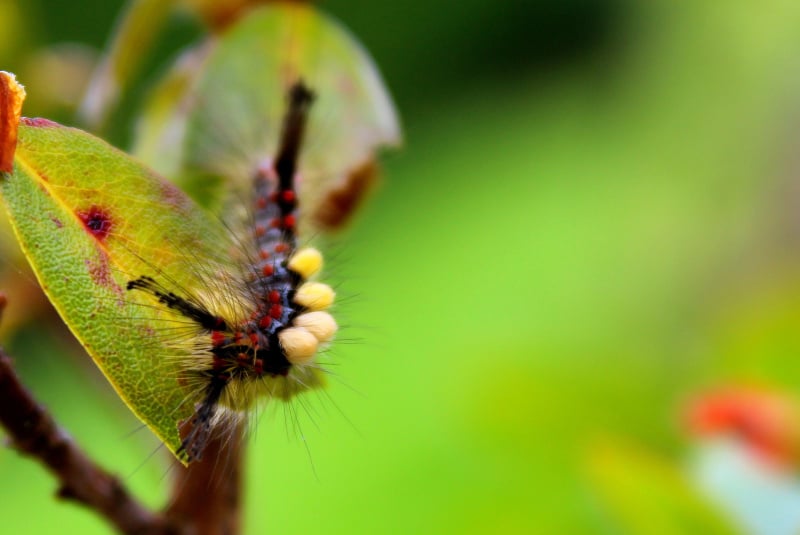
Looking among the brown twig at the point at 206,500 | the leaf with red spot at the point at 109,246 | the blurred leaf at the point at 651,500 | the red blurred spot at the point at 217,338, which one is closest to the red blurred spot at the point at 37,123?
the leaf with red spot at the point at 109,246

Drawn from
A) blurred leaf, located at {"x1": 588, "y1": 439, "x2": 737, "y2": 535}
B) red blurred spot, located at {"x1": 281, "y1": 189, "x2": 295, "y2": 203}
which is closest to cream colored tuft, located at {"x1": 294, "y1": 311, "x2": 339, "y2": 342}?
red blurred spot, located at {"x1": 281, "y1": 189, "x2": 295, "y2": 203}

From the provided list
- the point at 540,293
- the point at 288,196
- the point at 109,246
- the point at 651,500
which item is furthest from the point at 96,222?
the point at 540,293

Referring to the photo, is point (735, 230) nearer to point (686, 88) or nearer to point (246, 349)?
point (686, 88)

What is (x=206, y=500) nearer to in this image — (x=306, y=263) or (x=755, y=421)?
(x=306, y=263)

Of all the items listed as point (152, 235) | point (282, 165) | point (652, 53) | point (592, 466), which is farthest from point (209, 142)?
point (652, 53)

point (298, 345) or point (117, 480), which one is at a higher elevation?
point (298, 345)

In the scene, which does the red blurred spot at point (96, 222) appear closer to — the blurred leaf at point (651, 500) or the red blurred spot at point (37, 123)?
the red blurred spot at point (37, 123)

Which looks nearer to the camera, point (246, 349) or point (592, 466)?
point (246, 349)
